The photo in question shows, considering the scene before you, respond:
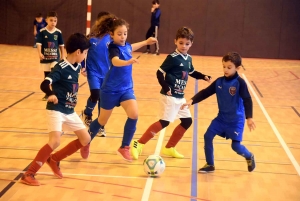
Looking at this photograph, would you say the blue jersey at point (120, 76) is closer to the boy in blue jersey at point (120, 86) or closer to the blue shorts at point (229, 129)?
the boy in blue jersey at point (120, 86)

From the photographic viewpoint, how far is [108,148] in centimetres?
675

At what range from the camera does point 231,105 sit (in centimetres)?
569

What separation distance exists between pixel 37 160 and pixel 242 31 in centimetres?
1709

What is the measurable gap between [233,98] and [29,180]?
232cm

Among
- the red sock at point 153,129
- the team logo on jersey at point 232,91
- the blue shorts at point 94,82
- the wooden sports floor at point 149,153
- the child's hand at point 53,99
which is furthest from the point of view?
the blue shorts at point 94,82

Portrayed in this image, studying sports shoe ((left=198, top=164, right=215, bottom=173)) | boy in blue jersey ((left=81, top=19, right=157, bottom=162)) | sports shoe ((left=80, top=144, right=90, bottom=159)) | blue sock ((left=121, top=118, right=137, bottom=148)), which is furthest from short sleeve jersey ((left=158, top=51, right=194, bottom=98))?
sports shoe ((left=80, top=144, right=90, bottom=159))

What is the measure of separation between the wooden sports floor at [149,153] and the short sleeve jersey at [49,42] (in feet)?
2.97

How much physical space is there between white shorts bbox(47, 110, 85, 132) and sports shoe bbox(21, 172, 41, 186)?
496 mm

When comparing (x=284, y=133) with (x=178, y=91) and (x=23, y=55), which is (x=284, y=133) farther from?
(x=23, y=55)

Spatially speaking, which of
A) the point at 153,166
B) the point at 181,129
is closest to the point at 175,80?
the point at 181,129

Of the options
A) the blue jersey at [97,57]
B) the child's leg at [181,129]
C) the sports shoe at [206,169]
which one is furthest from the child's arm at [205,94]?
the blue jersey at [97,57]

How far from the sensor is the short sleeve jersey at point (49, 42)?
32.1 ft

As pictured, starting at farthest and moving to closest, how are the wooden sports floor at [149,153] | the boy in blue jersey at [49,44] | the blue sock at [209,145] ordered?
the boy in blue jersey at [49,44] → the blue sock at [209,145] → the wooden sports floor at [149,153]

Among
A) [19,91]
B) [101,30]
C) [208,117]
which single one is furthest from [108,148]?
[19,91]
